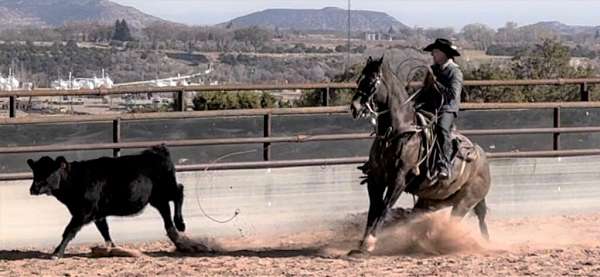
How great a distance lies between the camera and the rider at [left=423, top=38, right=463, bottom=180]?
1170cm

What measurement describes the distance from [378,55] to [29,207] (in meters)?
3.98

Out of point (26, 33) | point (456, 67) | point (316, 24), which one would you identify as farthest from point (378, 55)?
point (316, 24)

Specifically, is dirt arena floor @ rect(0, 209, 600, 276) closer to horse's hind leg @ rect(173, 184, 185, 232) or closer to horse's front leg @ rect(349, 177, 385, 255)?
horse's front leg @ rect(349, 177, 385, 255)

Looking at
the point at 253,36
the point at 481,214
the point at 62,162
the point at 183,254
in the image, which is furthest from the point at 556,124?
the point at 253,36

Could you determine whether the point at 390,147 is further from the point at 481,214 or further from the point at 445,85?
the point at 481,214

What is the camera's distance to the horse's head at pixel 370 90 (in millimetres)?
10992

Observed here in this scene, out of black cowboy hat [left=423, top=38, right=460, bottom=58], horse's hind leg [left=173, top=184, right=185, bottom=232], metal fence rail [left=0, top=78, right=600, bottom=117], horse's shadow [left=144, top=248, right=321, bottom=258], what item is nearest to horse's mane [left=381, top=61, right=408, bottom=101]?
black cowboy hat [left=423, top=38, right=460, bottom=58]

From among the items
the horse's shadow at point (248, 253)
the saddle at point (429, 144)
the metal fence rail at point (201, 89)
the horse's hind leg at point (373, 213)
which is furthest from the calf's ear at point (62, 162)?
the saddle at point (429, 144)

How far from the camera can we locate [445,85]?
38.5 feet

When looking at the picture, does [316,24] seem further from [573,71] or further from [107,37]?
[573,71]

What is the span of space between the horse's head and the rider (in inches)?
30.7

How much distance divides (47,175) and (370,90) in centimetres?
312

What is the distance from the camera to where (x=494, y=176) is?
1555 centimetres

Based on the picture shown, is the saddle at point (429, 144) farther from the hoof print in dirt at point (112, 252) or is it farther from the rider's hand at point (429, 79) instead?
the hoof print in dirt at point (112, 252)
